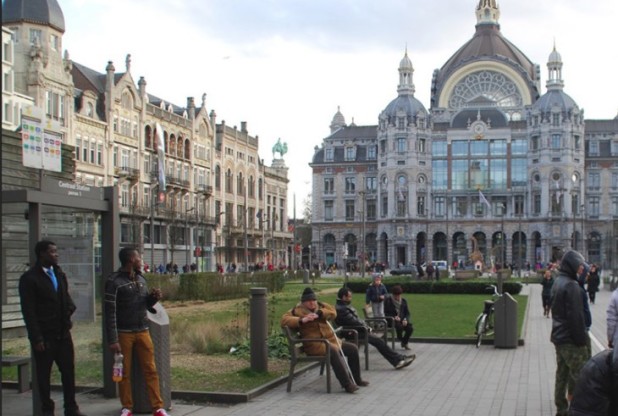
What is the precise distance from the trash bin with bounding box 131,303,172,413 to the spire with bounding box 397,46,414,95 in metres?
116

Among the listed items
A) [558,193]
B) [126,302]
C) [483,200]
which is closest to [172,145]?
[483,200]

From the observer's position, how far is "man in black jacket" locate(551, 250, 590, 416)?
10.3 m

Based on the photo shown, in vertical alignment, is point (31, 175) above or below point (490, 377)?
above

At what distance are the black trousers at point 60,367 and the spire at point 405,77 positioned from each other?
385ft

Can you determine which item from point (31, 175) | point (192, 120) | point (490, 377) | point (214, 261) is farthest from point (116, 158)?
point (490, 377)

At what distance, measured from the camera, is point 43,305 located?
948cm

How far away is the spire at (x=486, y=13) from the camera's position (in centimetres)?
13262

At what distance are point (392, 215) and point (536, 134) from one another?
22.9m

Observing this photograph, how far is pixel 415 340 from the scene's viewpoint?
19.8 meters

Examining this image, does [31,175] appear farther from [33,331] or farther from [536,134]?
[536,134]

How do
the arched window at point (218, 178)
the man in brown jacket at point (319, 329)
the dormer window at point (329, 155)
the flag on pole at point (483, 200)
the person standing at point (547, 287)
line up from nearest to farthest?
1. the man in brown jacket at point (319, 329)
2. the person standing at point (547, 287)
3. the arched window at point (218, 178)
4. the flag on pole at point (483, 200)
5. the dormer window at point (329, 155)

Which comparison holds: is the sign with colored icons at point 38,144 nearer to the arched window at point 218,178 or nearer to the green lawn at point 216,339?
the green lawn at point 216,339

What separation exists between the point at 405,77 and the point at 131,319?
118 meters

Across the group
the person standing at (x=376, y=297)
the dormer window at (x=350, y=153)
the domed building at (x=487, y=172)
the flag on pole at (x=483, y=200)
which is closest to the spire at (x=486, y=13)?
the domed building at (x=487, y=172)
